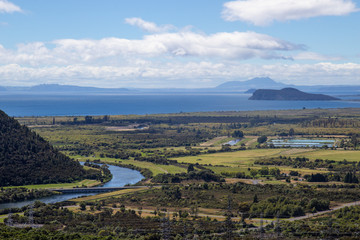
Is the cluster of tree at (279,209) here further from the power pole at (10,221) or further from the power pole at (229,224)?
the power pole at (10,221)

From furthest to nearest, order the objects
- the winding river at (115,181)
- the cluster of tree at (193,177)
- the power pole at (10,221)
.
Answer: the cluster of tree at (193,177), the winding river at (115,181), the power pole at (10,221)

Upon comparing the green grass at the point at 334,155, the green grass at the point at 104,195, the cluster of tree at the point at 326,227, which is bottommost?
the green grass at the point at 104,195

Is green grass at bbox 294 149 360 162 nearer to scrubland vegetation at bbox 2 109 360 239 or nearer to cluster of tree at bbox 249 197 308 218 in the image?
scrubland vegetation at bbox 2 109 360 239

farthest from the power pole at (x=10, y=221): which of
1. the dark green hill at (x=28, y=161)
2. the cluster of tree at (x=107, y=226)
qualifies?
the dark green hill at (x=28, y=161)

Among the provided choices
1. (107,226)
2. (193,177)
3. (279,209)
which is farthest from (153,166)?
(107,226)

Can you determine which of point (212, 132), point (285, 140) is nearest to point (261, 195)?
point (285, 140)

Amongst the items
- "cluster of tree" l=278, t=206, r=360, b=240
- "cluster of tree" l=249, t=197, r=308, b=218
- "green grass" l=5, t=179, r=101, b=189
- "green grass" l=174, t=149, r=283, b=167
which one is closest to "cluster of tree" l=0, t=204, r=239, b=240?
"cluster of tree" l=278, t=206, r=360, b=240

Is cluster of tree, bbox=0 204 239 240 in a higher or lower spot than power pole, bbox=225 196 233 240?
lower
